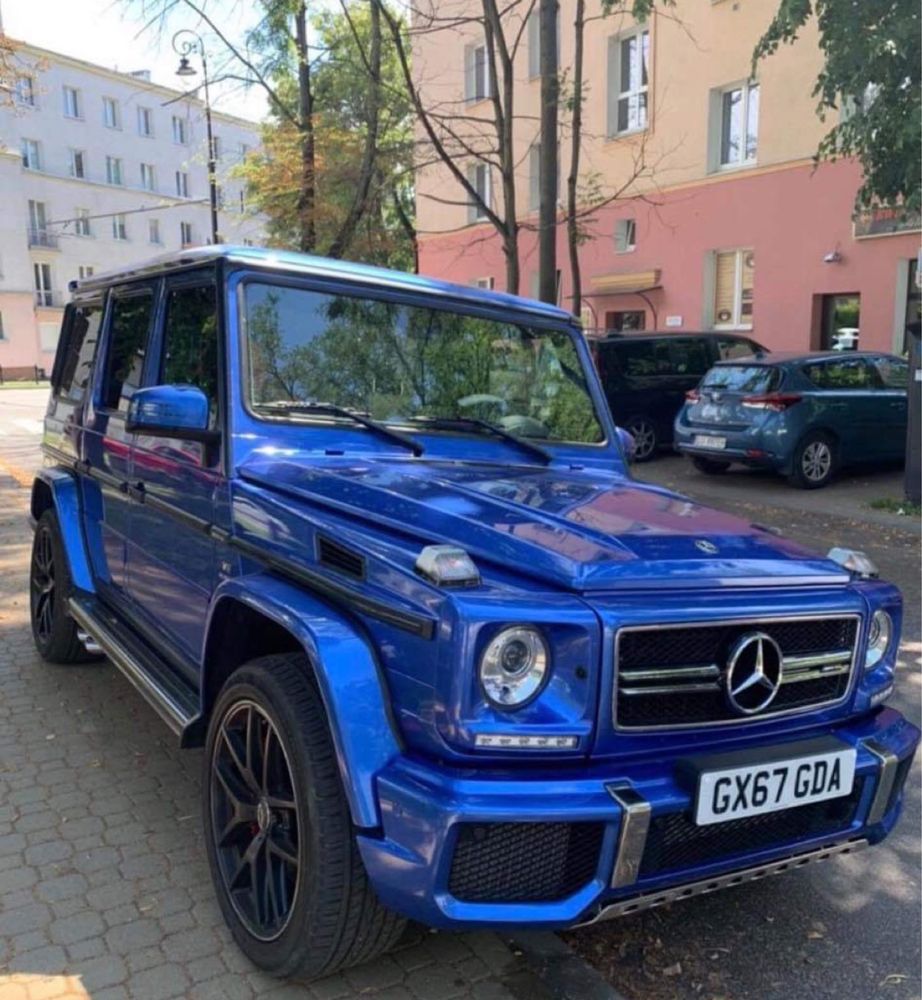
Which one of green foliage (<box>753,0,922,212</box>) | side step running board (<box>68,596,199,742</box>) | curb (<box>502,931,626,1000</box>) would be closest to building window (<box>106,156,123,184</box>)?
green foliage (<box>753,0,922,212</box>)

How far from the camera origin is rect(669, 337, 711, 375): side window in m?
13.7

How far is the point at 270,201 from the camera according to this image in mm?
19422

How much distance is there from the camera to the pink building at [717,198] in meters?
15.2

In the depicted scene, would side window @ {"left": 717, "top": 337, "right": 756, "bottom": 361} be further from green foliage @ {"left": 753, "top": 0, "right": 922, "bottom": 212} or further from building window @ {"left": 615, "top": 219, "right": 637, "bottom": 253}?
building window @ {"left": 615, "top": 219, "right": 637, "bottom": 253}

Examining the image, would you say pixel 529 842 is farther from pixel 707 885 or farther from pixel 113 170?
pixel 113 170

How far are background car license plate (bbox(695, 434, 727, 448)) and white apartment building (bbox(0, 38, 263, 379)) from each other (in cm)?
3746

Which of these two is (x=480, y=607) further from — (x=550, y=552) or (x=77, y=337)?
(x=77, y=337)

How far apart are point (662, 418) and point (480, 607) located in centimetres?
1216

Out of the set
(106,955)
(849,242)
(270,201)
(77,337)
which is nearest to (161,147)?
(270,201)

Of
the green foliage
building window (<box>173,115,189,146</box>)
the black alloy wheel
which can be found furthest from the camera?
building window (<box>173,115,189,146</box>)

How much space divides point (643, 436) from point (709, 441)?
2.06 m

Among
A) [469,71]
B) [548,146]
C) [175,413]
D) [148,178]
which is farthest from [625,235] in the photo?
[148,178]

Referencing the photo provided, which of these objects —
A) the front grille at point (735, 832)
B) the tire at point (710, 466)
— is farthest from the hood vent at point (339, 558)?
the tire at point (710, 466)

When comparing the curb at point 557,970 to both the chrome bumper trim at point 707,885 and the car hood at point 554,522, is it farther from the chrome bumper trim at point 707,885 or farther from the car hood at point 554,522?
the car hood at point 554,522
